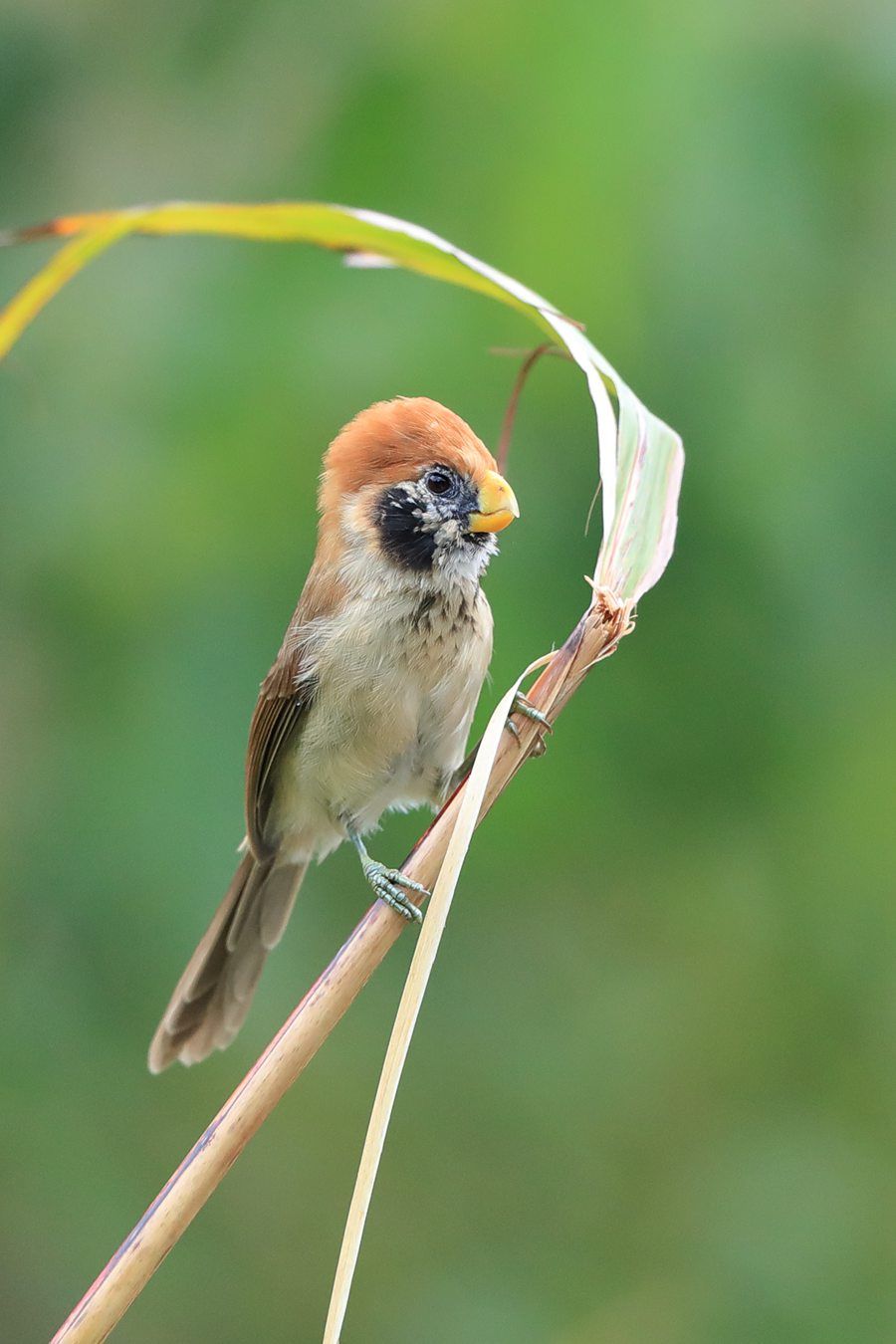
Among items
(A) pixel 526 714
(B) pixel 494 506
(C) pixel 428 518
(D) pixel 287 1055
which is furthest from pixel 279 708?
(D) pixel 287 1055

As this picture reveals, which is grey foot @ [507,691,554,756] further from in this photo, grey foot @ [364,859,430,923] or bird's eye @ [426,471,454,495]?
bird's eye @ [426,471,454,495]

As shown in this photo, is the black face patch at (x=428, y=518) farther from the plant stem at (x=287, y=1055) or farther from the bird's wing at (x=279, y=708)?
the plant stem at (x=287, y=1055)

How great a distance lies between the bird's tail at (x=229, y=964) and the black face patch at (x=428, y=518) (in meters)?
0.89

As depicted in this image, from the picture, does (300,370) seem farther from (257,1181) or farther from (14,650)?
(257,1181)

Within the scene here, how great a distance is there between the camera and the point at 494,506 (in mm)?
2518

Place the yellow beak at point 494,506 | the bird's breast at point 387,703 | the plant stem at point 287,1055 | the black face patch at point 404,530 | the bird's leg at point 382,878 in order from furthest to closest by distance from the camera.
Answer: the bird's breast at point 387,703
the black face patch at point 404,530
the yellow beak at point 494,506
the bird's leg at point 382,878
the plant stem at point 287,1055

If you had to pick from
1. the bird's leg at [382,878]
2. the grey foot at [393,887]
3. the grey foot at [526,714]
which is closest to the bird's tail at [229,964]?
the bird's leg at [382,878]

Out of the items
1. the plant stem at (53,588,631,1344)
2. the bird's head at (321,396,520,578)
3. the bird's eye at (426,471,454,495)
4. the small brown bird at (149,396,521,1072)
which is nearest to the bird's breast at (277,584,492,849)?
the small brown bird at (149,396,521,1072)

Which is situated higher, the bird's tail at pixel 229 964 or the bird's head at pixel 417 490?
the bird's head at pixel 417 490

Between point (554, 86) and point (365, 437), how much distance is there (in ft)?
3.30

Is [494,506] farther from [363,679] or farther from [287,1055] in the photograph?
[287,1055]

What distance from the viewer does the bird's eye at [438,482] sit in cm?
260

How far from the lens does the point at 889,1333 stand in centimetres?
334

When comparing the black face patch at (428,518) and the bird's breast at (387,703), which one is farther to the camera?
the bird's breast at (387,703)
